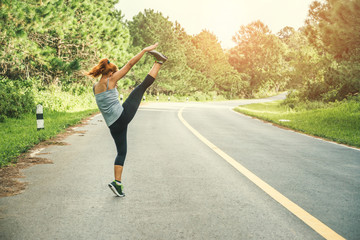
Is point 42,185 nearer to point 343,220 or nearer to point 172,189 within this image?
point 172,189

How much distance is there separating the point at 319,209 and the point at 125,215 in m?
2.27

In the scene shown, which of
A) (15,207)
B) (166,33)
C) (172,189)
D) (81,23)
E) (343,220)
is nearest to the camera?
(343,220)

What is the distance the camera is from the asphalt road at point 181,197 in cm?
320

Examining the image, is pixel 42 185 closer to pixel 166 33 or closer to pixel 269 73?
pixel 166 33

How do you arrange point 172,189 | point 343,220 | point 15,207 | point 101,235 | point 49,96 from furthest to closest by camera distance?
point 49,96 → point 172,189 → point 15,207 → point 343,220 → point 101,235

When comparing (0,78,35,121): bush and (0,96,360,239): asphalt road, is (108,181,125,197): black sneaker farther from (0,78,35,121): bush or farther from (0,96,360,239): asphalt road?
(0,78,35,121): bush

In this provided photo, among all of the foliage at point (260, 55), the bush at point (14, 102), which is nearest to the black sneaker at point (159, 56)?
the bush at point (14, 102)

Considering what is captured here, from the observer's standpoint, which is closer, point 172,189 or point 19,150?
point 172,189

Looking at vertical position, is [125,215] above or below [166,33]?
below

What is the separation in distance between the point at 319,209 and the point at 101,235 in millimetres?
2510

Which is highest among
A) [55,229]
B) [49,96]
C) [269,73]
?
[269,73]

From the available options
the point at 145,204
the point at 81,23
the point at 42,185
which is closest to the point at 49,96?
the point at 81,23

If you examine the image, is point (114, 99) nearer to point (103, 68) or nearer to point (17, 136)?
point (103, 68)

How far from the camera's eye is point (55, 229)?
318cm
